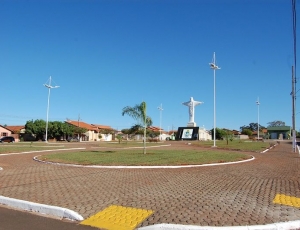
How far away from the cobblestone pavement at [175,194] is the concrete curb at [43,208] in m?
0.23

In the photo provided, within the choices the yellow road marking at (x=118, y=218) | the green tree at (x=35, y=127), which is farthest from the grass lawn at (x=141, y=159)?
A: the green tree at (x=35, y=127)

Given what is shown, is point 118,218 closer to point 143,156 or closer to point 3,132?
point 143,156

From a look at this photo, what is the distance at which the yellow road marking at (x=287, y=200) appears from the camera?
6.71 meters

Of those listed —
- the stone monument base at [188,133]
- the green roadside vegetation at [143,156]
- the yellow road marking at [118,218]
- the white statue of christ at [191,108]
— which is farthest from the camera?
the white statue of christ at [191,108]

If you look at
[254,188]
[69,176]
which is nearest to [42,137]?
[69,176]

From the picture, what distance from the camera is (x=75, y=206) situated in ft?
20.9

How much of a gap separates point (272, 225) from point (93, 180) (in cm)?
639

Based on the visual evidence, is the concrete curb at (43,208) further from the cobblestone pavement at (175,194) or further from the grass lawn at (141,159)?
the grass lawn at (141,159)

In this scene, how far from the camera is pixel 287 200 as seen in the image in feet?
23.1

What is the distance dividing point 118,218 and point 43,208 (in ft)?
5.58

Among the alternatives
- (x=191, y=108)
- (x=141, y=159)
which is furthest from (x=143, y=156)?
(x=191, y=108)

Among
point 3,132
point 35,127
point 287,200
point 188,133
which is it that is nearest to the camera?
point 287,200

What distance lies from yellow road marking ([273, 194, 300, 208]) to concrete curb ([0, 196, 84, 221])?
4.55 meters

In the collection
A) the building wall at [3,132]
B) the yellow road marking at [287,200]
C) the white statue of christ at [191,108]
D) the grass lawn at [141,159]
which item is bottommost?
the yellow road marking at [287,200]
